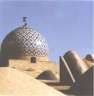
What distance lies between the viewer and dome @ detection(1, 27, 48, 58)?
75.3 feet

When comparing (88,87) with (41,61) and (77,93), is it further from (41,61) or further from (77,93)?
(41,61)

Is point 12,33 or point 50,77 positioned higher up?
point 12,33

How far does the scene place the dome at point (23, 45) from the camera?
2294 cm

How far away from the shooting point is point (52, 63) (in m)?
22.8

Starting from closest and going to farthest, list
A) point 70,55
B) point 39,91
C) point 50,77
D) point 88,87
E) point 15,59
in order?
1. point 39,91
2. point 88,87
3. point 70,55
4. point 50,77
5. point 15,59

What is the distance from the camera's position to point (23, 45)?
2302cm

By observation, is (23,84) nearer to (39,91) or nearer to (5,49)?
(39,91)

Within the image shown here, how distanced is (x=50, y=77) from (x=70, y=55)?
331 cm

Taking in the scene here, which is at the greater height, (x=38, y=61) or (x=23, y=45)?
(x=23, y=45)

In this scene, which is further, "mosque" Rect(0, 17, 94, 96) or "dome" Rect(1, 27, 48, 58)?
"dome" Rect(1, 27, 48, 58)

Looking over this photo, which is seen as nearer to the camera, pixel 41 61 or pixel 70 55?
pixel 70 55

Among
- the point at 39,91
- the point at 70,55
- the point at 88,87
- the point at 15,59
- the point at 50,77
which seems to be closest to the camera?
the point at 39,91

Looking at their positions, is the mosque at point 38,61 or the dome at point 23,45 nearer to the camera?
the mosque at point 38,61

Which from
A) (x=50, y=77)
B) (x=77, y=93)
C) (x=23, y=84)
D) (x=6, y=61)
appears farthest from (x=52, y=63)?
(x=23, y=84)
